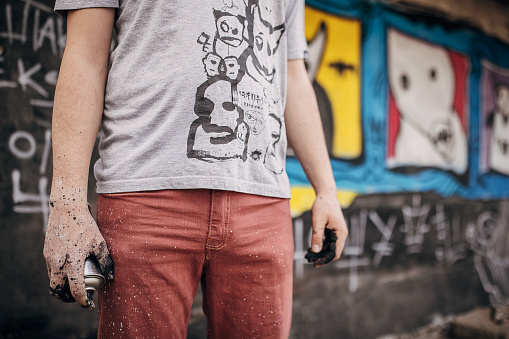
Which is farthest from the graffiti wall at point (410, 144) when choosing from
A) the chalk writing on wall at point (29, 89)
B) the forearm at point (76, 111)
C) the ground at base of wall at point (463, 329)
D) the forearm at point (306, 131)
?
the forearm at point (76, 111)

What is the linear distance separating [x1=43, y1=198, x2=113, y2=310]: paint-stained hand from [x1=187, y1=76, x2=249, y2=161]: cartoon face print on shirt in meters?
0.29

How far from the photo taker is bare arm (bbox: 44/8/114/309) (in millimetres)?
822

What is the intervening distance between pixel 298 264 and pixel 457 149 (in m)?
2.27

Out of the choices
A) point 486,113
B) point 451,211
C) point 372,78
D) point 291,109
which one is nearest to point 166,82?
point 291,109

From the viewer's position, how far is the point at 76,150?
34.9 inches

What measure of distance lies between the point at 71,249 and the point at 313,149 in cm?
80

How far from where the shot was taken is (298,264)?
9.17 ft

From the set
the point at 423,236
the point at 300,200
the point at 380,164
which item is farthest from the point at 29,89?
the point at 423,236

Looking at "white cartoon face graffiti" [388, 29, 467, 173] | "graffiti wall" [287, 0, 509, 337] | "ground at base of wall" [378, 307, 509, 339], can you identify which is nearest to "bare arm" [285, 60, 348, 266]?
"graffiti wall" [287, 0, 509, 337]

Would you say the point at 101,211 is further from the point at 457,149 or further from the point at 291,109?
the point at 457,149

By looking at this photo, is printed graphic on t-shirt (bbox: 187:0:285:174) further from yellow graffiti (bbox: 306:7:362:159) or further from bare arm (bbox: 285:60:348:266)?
yellow graffiti (bbox: 306:7:362:159)

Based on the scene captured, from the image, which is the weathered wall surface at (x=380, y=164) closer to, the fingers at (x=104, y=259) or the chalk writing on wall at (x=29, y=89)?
the chalk writing on wall at (x=29, y=89)

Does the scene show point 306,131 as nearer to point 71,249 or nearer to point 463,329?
point 71,249

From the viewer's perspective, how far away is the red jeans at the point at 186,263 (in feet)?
2.90
